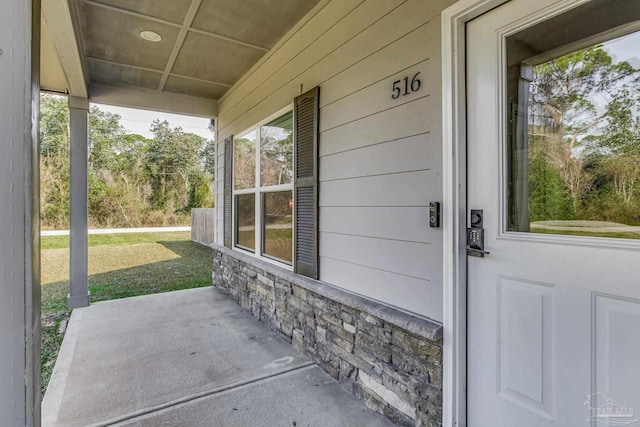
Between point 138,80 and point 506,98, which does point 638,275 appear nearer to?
point 506,98

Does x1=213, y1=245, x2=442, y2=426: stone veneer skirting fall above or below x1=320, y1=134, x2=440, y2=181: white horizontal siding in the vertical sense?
below

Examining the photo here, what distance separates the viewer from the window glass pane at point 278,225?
11.2 ft

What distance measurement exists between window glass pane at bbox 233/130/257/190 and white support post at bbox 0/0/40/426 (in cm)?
348

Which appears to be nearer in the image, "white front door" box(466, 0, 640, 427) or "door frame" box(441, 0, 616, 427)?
"white front door" box(466, 0, 640, 427)

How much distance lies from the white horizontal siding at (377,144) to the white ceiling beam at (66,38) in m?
1.86

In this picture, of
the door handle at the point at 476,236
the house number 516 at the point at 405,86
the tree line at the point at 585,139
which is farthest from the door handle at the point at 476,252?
the house number 516 at the point at 405,86

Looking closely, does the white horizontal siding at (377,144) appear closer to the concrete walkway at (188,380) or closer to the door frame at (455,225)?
the door frame at (455,225)

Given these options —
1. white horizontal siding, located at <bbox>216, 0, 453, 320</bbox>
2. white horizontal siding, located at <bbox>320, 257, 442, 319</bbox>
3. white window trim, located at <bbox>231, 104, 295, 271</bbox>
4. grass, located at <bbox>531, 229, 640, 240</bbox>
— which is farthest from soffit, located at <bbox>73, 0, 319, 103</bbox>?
grass, located at <bbox>531, 229, 640, 240</bbox>

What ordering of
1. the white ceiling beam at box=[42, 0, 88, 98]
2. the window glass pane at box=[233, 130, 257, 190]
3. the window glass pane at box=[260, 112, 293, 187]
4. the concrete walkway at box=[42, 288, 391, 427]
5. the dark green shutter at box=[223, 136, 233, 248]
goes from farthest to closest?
the dark green shutter at box=[223, 136, 233, 248]
the window glass pane at box=[233, 130, 257, 190]
the window glass pane at box=[260, 112, 293, 187]
the white ceiling beam at box=[42, 0, 88, 98]
the concrete walkway at box=[42, 288, 391, 427]

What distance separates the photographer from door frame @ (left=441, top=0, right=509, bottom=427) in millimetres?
1727

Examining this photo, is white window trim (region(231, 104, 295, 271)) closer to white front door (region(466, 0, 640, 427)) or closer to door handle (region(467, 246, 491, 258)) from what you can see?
door handle (region(467, 246, 491, 258))

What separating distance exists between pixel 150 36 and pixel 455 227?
3.50 metres

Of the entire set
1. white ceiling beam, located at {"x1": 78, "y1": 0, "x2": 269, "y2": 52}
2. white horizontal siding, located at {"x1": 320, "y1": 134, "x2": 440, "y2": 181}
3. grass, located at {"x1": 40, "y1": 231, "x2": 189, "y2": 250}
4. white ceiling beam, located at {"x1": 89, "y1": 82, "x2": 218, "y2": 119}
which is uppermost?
white ceiling beam, located at {"x1": 78, "y1": 0, "x2": 269, "y2": 52}

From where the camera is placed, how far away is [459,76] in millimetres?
1732
